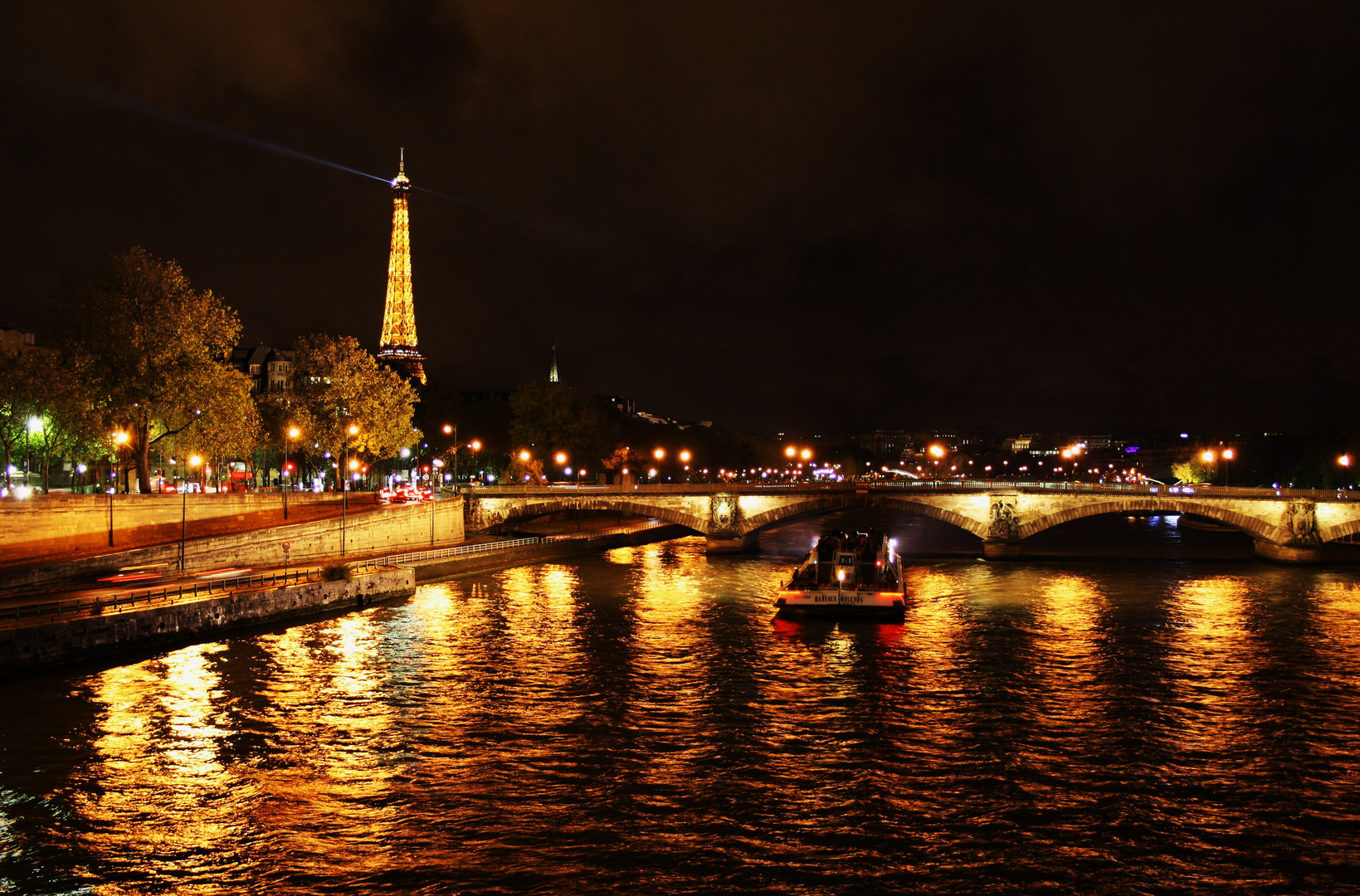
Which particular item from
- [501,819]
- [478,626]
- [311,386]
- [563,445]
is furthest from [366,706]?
[563,445]

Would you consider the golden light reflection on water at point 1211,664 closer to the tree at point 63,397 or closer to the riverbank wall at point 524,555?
the riverbank wall at point 524,555

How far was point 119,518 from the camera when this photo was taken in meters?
43.3

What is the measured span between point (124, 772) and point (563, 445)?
69351mm

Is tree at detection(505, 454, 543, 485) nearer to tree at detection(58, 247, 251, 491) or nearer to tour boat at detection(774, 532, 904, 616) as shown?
tree at detection(58, 247, 251, 491)

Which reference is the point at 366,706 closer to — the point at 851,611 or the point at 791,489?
the point at 851,611

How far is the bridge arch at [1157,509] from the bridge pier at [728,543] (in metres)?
17.7

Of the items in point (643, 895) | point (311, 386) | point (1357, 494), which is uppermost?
point (311, 386)

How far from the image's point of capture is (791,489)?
6694 cm

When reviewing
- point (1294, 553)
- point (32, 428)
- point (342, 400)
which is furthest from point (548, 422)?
point (1294, 553)

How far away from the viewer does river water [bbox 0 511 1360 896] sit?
16.2 metres

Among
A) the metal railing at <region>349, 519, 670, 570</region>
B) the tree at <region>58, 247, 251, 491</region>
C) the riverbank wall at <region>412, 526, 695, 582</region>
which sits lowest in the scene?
the riverbank wall at <region>412, 526, 695, 582</region>

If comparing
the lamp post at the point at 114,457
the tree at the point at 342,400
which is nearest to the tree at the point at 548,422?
the tree at the point at 342,400

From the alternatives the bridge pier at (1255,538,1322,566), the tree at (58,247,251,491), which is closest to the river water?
the tree at (58,247,251,491)

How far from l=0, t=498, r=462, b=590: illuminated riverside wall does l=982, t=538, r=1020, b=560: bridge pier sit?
33480mm
